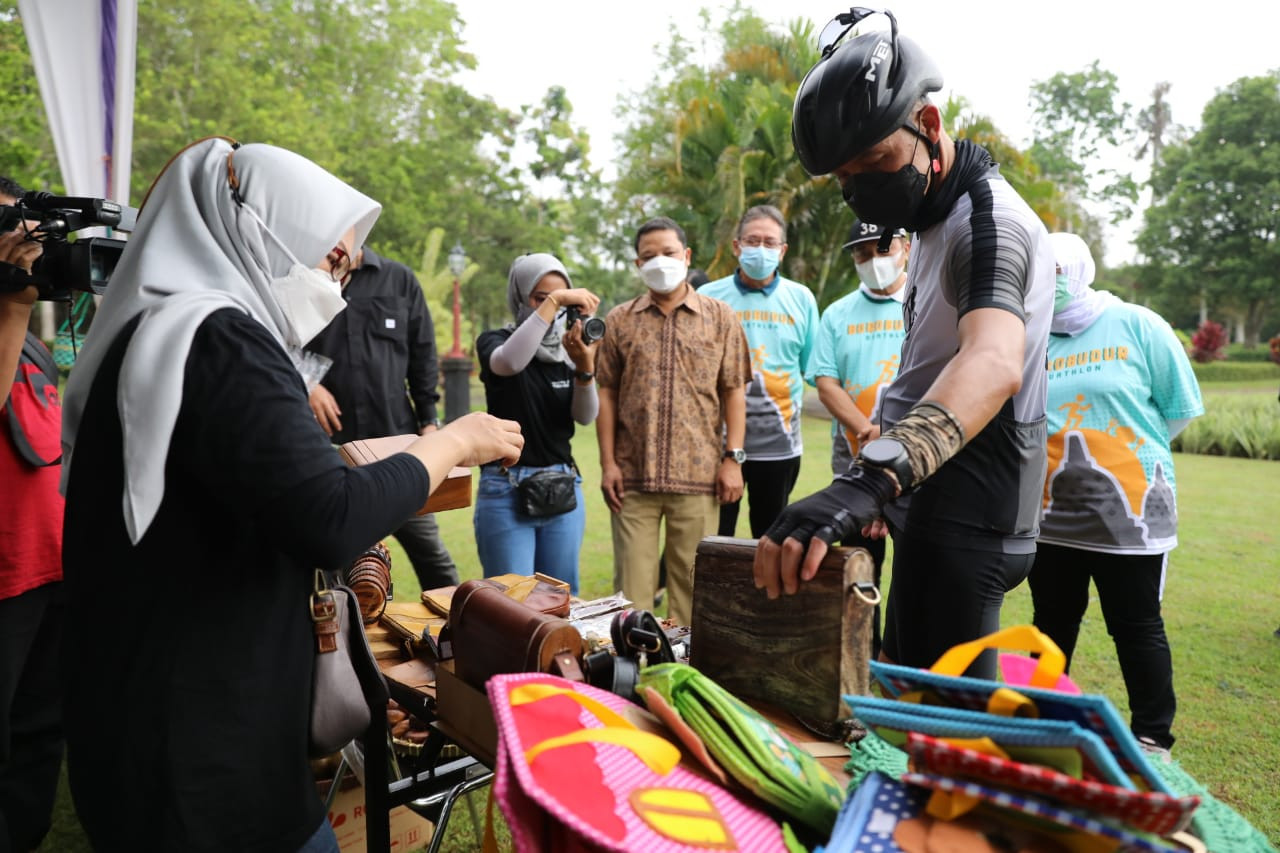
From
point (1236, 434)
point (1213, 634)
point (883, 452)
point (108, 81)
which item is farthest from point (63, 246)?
point (1236, 434)

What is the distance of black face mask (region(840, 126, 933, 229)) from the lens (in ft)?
5.84

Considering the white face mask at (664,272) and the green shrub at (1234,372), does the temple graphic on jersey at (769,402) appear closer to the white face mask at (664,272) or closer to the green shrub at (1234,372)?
the white face mask at (664,272)

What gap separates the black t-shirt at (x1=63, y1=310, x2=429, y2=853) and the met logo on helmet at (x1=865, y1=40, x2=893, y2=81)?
125 cm

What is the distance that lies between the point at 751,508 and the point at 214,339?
12.2ft

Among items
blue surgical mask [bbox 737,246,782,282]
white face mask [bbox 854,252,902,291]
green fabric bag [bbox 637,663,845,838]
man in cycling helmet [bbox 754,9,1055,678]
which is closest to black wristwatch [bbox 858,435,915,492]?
man in cycling helmet [bbox 754,9,1055,678]

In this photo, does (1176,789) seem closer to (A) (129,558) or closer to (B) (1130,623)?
(A) (129,558)

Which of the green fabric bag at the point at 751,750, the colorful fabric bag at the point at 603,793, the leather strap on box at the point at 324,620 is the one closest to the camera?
the colorful fabric bag at the point at 603,793

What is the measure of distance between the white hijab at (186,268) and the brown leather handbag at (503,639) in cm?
72

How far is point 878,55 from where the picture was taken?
1659mm

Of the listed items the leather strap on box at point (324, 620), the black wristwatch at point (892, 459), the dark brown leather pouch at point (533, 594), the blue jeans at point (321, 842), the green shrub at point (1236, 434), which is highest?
the black wristwatch at point (892, 459)

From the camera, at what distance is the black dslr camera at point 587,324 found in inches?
135

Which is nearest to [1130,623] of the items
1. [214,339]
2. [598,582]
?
[214,339]

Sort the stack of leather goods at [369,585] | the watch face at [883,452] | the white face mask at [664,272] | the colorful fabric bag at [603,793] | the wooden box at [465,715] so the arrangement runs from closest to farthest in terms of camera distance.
→ the colorful fabric bag at [603,793] < the watch face at [883,452] < the wooden box at [465,715] < the stack of leather goods at [369,585] < the white face mask at [664,272]

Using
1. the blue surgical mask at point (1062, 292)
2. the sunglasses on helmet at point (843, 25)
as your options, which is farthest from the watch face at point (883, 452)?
the blue surgical mask at point (1062, 292)
